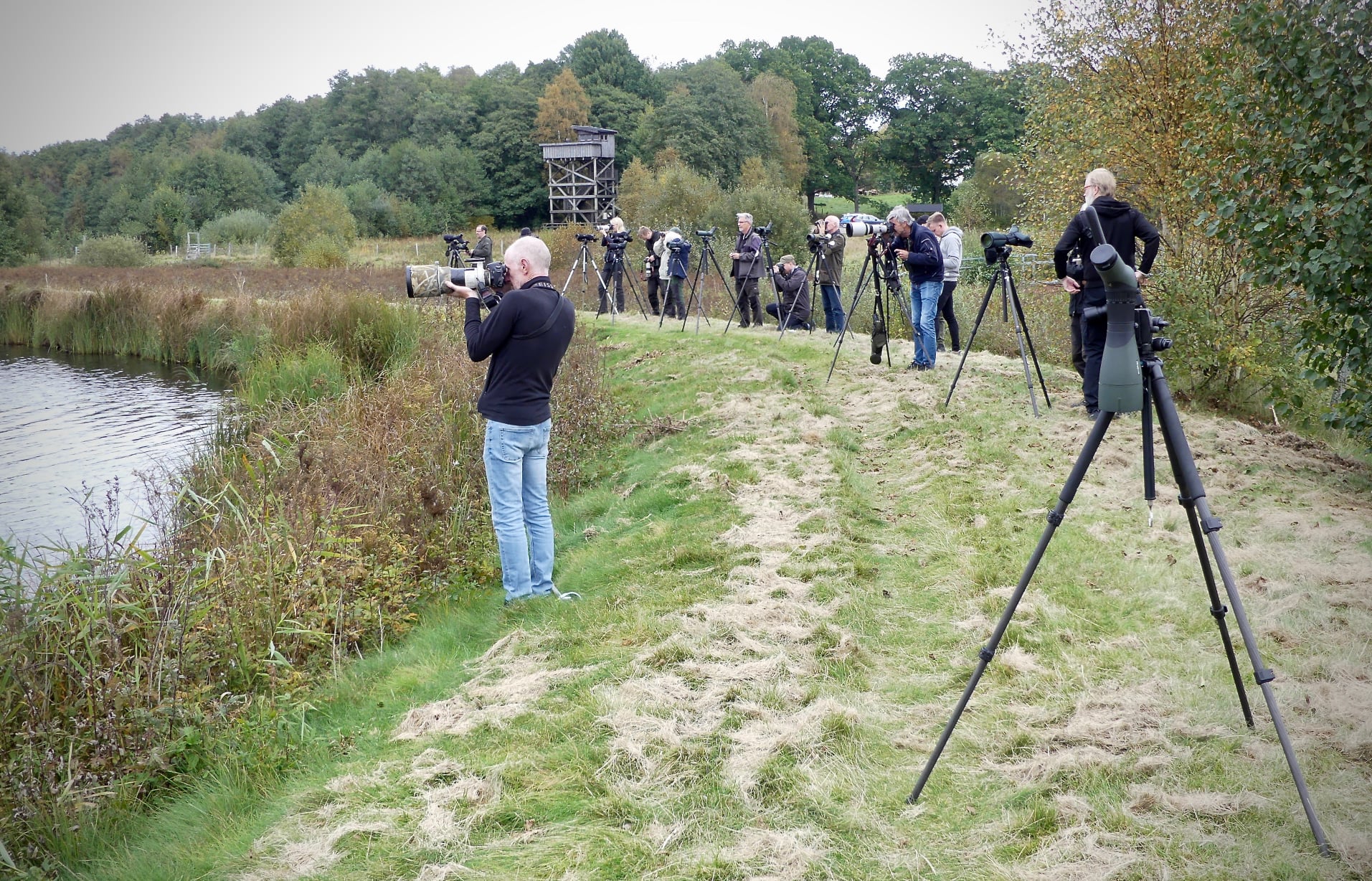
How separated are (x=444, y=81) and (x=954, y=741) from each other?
282 ft

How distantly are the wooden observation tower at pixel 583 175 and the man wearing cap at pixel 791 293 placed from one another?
126 feet

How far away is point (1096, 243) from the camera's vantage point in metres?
6.83

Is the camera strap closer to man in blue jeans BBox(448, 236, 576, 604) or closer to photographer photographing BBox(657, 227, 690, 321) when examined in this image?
man in blue jeans BBox(448, 236, 576, 604)

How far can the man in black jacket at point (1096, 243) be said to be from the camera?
277 inches

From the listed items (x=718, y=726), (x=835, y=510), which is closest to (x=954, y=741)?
(x=718, y=726)

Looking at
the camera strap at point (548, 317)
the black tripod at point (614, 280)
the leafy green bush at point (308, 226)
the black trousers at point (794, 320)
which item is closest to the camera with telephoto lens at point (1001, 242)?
the camera strap at point (548, 317)

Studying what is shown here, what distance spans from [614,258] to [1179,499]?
15.8 meters

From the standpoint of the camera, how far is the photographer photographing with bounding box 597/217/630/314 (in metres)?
16.0

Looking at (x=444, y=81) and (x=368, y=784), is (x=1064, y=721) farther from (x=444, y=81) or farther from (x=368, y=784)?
(x=444, y=81)

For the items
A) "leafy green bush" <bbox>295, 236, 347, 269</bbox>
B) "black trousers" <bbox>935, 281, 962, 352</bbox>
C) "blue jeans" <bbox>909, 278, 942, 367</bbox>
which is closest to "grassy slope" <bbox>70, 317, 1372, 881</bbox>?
"blue jeans" <bbox>909, 278, 942, 367</bbox>

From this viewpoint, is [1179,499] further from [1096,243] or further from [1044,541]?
[1096,243]

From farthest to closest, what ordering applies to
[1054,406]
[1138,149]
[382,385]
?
[382,385]
[1138,149]
[1054,406]

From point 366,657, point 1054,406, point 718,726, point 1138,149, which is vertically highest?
point 1138,149

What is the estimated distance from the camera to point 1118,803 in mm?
3197
